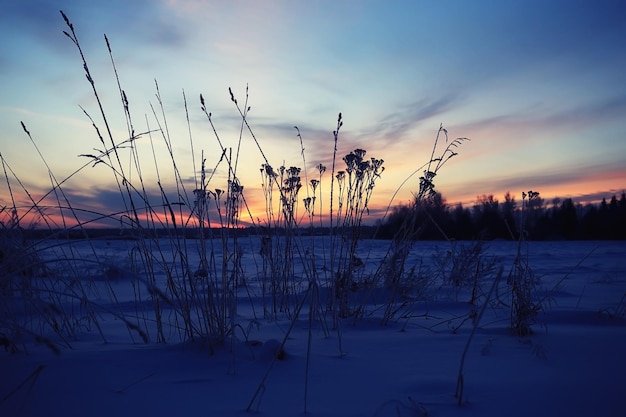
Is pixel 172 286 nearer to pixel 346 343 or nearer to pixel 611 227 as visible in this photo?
pixel 346 343

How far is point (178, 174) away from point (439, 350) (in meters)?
1.67

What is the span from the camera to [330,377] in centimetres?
156

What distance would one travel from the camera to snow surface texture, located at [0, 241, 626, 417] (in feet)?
4.16

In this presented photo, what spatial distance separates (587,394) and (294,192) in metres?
2.18

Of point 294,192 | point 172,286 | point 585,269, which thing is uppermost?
point 294,192

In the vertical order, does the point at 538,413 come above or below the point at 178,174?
below

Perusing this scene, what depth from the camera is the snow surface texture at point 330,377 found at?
1268mm

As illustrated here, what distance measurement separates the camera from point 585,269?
20.7ft

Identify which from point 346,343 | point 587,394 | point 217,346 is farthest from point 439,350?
point 217,346

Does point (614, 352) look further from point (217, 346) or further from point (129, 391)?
point (129, 391)

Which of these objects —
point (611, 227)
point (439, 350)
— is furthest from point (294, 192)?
point (611, 227)

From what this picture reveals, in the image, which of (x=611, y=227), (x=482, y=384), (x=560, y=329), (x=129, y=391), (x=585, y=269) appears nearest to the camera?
(x=129, y=391)

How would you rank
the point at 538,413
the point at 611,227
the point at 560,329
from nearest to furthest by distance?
the point at 538,413 < the point at 560,329 < the point at 611,227

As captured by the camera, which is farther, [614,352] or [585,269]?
[585,269]
